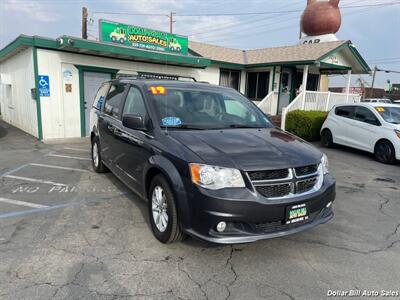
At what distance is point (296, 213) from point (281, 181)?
36cm

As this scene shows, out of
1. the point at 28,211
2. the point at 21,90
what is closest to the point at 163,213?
the point at 28,211

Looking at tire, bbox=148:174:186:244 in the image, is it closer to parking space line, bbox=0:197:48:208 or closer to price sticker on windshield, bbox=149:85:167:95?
price sticker on windshield, bbox=149:85:167:95

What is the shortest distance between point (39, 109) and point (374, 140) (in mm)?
10341

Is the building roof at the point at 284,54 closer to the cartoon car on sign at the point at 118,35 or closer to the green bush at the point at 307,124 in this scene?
the green bush at the point at 307,124

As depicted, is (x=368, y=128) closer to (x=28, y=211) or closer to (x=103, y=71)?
(x=28, y=211)

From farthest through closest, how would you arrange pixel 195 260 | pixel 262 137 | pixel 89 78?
1. pixel 89 78
2. pixel 262 137
3. pixel 195 260

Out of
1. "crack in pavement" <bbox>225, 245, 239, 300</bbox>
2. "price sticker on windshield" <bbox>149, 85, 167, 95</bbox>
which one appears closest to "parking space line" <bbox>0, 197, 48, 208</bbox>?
"price sticker on windshield" <bbox>149, 85, 167, 95</bbox>

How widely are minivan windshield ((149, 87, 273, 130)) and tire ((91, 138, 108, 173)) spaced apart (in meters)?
2.70

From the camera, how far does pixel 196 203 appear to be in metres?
3.01

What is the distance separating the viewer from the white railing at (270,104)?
16663mm

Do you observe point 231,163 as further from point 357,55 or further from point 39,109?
point 357,55

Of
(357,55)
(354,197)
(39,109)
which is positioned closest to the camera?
(354,197)

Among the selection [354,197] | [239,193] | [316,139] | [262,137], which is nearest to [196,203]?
[239,193]

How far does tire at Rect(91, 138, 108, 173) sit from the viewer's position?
20.9 ft
